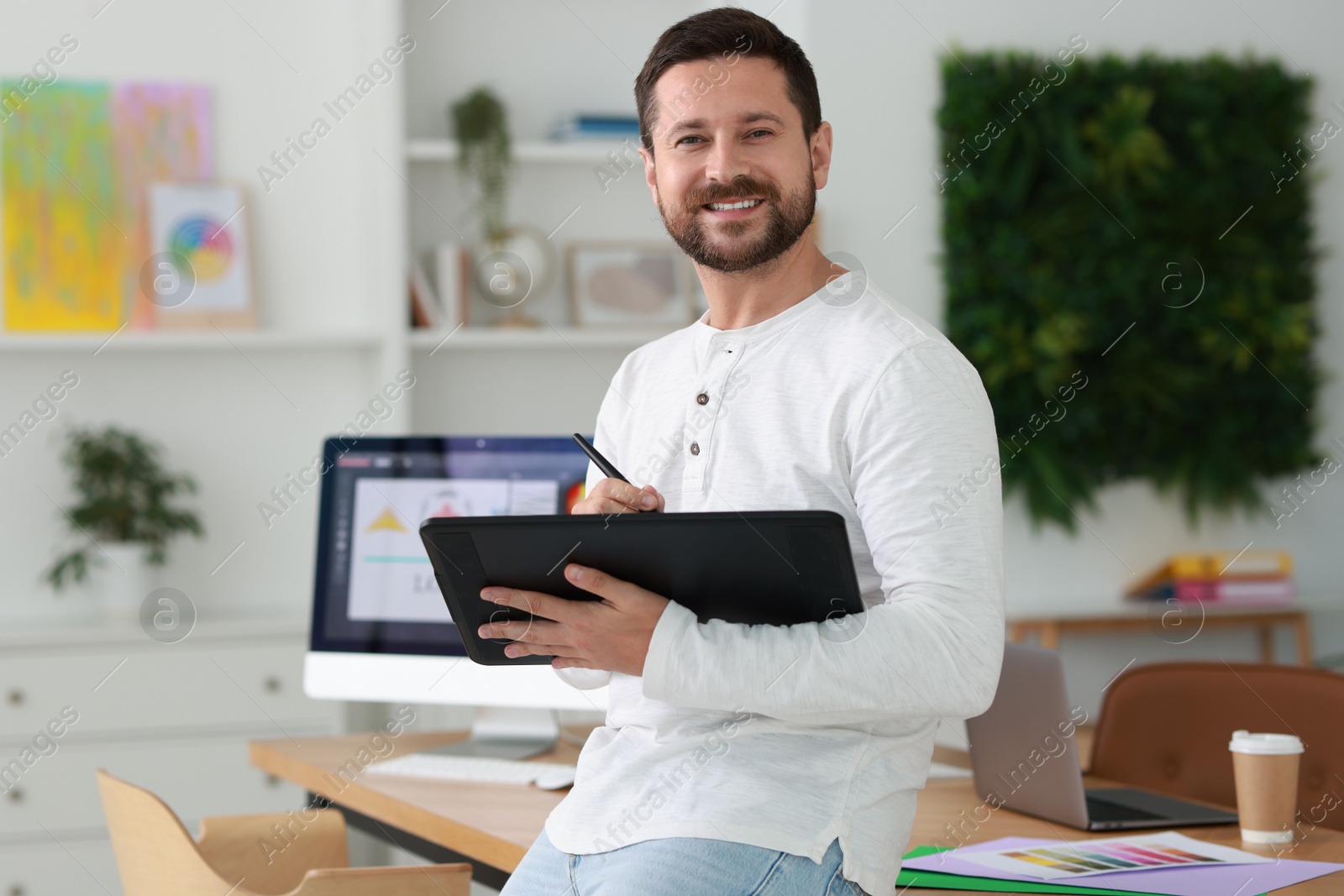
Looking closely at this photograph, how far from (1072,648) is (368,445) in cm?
286

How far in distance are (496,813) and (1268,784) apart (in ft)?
3.20

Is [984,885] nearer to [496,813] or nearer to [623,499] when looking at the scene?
[623,499]

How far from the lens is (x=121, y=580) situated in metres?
3.70

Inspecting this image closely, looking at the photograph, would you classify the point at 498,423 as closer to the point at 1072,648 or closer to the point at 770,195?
the point at 1072,648

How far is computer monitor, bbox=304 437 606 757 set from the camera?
7.48 feet

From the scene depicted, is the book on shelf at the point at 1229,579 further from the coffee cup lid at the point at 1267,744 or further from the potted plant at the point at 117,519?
the potted plant at the point at 117,519

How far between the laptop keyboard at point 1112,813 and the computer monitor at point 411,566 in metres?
0.83

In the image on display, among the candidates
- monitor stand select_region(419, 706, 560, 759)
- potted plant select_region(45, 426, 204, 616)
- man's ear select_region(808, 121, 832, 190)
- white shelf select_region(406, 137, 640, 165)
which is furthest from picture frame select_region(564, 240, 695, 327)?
man's ear select_region(808, 121, 832, 190)

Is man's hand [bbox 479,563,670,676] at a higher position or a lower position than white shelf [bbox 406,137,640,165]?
lower

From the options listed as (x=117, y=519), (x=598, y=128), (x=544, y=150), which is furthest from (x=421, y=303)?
(x=117, y=519)

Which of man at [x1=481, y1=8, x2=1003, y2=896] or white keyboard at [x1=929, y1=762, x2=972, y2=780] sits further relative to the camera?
white keyboard at [x1=929, y1=762, x2=972, y2=780]

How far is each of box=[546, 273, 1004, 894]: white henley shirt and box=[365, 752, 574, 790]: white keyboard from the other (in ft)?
2.05

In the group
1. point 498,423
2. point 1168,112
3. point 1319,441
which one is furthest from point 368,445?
point 1319,441

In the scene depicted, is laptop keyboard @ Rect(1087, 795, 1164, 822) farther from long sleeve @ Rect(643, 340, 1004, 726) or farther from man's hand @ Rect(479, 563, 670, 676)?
man's hand @ Rect(479, 563, 670, 676)
